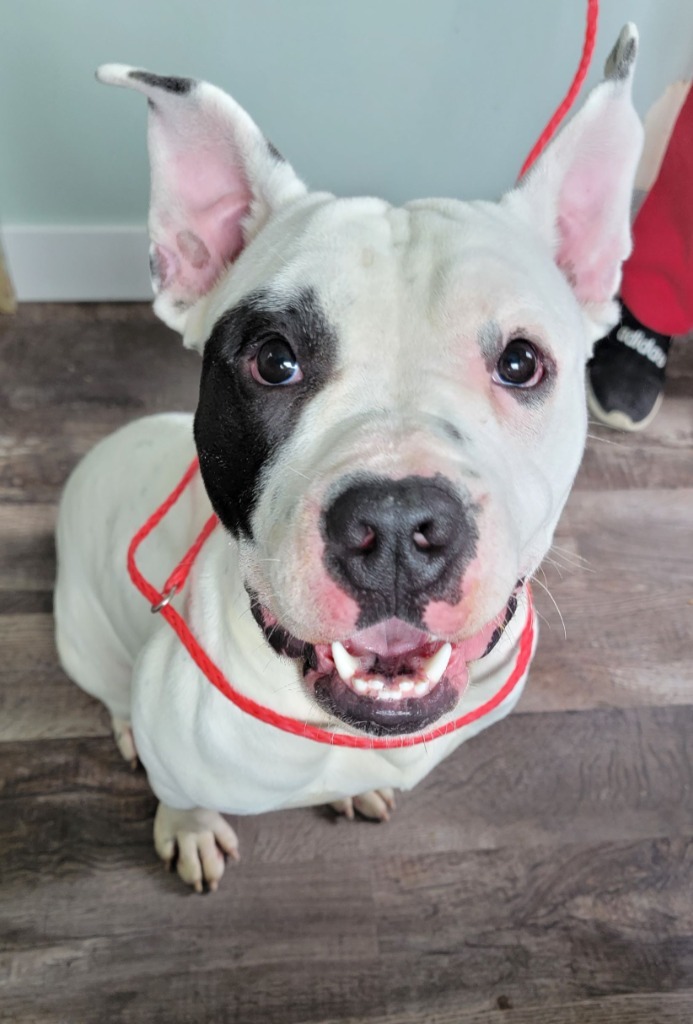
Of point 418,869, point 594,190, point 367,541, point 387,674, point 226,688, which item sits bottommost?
point 418,869

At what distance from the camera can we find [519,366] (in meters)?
1.06

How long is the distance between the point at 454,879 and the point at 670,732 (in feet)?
2.17

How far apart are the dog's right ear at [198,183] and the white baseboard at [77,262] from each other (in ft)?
5.38

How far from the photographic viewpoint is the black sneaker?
8.59ft

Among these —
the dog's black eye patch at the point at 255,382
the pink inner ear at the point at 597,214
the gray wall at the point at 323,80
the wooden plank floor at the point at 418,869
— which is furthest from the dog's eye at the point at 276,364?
the gray wall at the point at 323,80

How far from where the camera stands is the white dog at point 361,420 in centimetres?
91

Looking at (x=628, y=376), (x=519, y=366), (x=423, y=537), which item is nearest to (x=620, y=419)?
(x=628, y=376)

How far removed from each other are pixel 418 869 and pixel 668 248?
190 centimetres

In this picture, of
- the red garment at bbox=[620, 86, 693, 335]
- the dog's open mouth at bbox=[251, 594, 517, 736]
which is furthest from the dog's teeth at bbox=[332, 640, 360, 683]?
the red garment at bbox=[620, 86, 693, 335]

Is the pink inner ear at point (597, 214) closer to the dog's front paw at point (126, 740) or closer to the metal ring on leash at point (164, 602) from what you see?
the metal ring on leash at point (164, 602)

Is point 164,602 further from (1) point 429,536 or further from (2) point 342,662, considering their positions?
(1) point 429,536

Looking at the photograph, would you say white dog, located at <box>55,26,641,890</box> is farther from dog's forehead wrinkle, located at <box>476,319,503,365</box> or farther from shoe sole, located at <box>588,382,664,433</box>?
shoe sole, located at <box>588,382,664,433</box>

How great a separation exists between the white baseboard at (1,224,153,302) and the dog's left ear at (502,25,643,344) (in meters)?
1.86

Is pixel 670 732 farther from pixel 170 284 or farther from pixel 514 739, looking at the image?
pixel 170 284
